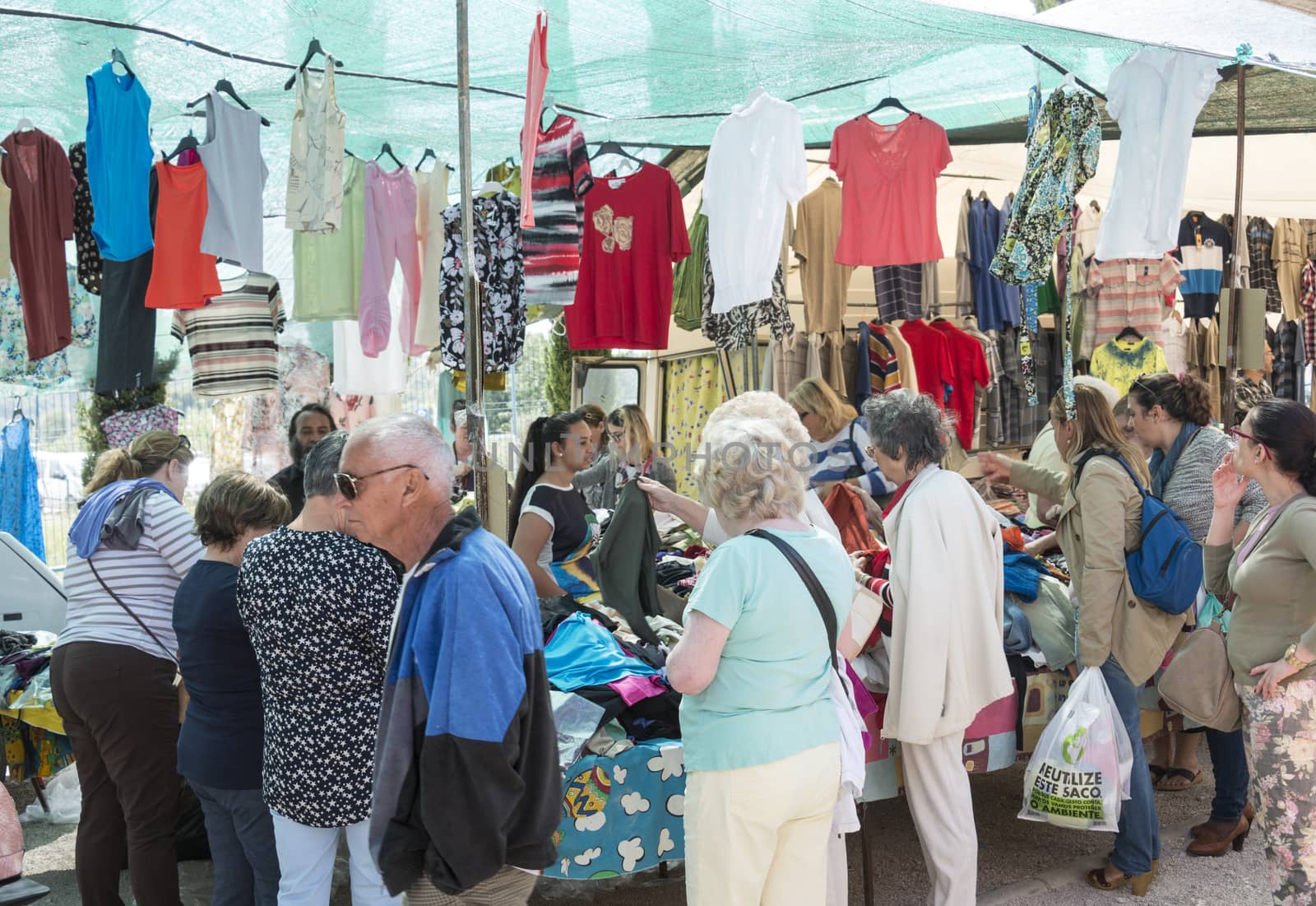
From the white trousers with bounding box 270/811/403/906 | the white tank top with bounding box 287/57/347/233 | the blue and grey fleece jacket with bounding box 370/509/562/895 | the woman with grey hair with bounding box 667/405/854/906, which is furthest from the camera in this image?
the white tank top with bounding box 287/57/347/233

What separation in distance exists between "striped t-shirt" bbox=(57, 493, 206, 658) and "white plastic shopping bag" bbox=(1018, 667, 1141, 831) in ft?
10.3

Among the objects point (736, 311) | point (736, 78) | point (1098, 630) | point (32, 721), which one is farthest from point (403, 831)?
point (736, 78)

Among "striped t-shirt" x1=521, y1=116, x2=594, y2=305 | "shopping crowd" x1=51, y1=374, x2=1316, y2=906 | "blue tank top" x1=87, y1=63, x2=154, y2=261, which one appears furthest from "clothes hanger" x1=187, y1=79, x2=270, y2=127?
"shopping crowd" x1=51, y1=374, x2=1316, y2=906

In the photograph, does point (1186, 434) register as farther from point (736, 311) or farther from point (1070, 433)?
point (736, 311)

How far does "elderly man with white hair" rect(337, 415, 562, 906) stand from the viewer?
75.5 inches

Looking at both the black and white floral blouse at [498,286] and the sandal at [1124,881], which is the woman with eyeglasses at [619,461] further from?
the sandal at [1124,881]

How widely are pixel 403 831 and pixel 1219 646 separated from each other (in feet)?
9.94

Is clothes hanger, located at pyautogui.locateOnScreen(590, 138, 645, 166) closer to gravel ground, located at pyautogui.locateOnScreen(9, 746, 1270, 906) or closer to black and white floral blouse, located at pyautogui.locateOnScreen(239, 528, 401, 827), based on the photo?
gravel ground, located at pyautogui.locateOnScreen(9, 746, 1270, 906)

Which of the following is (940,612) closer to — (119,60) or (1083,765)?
(1083,765)

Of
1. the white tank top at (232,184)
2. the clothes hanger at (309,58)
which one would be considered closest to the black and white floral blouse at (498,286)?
the clothes hanger at (309,58)

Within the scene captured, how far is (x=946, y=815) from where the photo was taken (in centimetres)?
341

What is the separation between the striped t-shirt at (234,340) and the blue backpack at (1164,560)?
437cm

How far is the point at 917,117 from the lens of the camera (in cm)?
501

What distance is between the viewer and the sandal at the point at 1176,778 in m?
5.07
